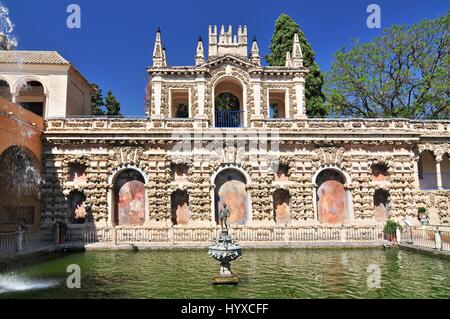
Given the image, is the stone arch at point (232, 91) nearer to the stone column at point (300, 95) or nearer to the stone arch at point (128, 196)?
the stone column at point (300, 95)

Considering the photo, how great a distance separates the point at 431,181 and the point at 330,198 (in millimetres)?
8643

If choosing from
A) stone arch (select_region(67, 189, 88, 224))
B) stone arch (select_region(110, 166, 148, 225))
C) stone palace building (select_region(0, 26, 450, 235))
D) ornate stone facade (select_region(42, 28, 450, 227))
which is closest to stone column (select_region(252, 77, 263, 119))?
stone palace building (select_region(0, 26, 450, 235))

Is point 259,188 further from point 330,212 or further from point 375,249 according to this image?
point 375,249

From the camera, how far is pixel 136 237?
21.2m

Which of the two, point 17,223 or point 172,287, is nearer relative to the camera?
point 172,287

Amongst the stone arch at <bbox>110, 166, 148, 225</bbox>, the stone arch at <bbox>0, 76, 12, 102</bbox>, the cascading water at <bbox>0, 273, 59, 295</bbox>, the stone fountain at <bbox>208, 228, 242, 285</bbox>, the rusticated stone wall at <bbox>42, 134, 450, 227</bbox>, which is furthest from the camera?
the stone arch at <bbox>0, 76, 12, 102</bbox>

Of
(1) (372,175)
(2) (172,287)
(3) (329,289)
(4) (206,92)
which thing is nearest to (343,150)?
(1) (372,175)

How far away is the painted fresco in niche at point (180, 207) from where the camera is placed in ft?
82.7

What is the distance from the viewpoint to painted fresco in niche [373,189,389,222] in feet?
84.4

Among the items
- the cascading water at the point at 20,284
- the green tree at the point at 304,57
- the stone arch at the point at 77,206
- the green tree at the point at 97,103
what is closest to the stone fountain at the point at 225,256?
the cascading water at the point at 20,284

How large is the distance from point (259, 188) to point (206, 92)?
7741 mm

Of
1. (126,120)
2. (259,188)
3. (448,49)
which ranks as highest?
(448,49)

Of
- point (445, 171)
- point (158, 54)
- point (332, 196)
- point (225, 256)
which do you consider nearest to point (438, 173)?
point (445, 171)

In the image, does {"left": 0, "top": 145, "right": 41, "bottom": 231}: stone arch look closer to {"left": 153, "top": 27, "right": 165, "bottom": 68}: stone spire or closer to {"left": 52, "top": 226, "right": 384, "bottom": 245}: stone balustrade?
{"left": 52, "top": 226, "right": 384, "bottom": 245}: stone balustrade
